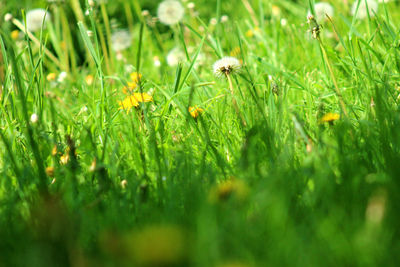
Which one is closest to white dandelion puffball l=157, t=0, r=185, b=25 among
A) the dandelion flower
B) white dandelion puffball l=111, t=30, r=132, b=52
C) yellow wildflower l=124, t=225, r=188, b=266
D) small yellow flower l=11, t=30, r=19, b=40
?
white dandelion puffball l=111, t=30, r=132, b=52

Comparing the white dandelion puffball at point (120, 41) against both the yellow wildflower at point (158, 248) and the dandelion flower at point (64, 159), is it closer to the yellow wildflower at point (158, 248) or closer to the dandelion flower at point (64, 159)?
the dandelion flower at point (64, 159)

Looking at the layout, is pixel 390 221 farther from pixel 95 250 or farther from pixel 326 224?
pixel 95 250

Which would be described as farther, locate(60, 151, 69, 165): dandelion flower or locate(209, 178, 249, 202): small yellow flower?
locate(60, 151, 69, 165): dandelion flower

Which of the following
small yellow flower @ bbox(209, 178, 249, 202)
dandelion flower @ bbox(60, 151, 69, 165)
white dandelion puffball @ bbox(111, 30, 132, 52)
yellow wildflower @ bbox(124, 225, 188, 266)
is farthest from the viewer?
white dandelion puffball @ bbox(111, 30, 132, 52)

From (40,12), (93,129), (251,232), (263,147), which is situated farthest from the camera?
(40,12)

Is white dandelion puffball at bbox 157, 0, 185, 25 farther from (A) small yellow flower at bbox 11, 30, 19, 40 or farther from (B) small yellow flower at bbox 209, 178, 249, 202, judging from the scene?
(B) small yellow flower at bbox 209, 178, 249, 202

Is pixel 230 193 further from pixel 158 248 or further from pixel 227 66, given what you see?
pixel 227 66

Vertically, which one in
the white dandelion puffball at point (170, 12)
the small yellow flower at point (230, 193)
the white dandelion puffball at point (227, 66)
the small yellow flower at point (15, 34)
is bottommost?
the small yellow flower at point (230, 193)

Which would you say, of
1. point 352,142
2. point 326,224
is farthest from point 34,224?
point 352,142

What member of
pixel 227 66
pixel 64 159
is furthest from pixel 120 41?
pixel 64 159

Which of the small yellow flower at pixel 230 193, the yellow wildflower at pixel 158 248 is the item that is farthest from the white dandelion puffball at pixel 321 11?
the yellow wildflower at pixel 158 248

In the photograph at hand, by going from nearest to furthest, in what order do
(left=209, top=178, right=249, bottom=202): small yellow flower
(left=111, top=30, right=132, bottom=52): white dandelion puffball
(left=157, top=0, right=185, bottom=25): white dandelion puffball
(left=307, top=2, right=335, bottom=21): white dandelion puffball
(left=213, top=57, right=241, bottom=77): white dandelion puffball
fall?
(left=209, top=178, right=249, bottom=202): small yellow flower → (left=213, top=57, right=241, bottom=77): white dandelion puffball → (left=307, top=2, right=335, bottom=21): white dandelion puffball → (left=157, top=0, right=185, bottom=25): white dandelion puffball → (left=111, top=30, right=132, bottom=52): white dandelion puffball
